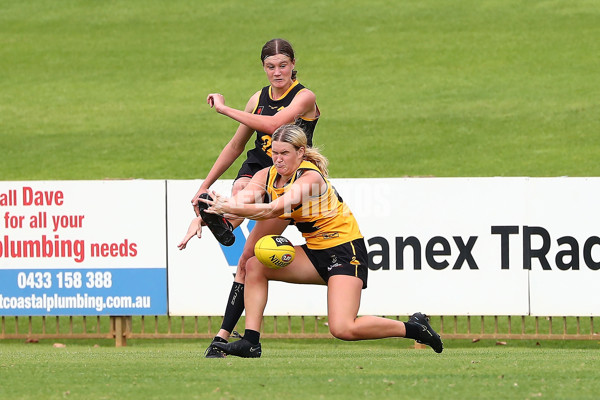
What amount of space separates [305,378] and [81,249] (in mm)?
5634

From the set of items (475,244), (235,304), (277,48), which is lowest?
(235,304)

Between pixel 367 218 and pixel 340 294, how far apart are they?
12.1 ft

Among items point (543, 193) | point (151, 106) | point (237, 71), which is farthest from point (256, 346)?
point (237, 71)

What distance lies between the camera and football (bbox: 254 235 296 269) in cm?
718

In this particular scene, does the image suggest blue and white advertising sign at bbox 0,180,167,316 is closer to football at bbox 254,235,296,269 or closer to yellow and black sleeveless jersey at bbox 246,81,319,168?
yellow and black sleeveless jersey at bbox 246,81,319,168

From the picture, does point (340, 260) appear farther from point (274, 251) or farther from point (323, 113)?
point (323, 113)

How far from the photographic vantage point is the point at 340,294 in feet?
24.2

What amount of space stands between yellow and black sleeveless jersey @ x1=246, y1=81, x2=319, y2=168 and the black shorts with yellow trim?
2.53 feet

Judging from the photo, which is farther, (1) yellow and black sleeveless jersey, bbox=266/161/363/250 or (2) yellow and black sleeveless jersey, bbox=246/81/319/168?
(2) yellow and black sleeveless jersey, bbox=246/81/319/168

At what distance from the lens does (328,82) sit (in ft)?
84.7

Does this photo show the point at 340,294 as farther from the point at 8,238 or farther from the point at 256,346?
the point at 8,238

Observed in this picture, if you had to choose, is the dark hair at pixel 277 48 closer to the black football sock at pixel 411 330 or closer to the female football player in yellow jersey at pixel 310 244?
the female football player in yellow jersey at pixel 310 244

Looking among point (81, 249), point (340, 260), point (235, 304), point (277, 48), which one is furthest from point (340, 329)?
point (81, 249)

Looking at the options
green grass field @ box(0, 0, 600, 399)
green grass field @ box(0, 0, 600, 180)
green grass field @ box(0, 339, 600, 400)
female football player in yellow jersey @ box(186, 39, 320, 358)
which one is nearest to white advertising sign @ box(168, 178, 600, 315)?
green grass field @ box(0, 0, 600, 399)
